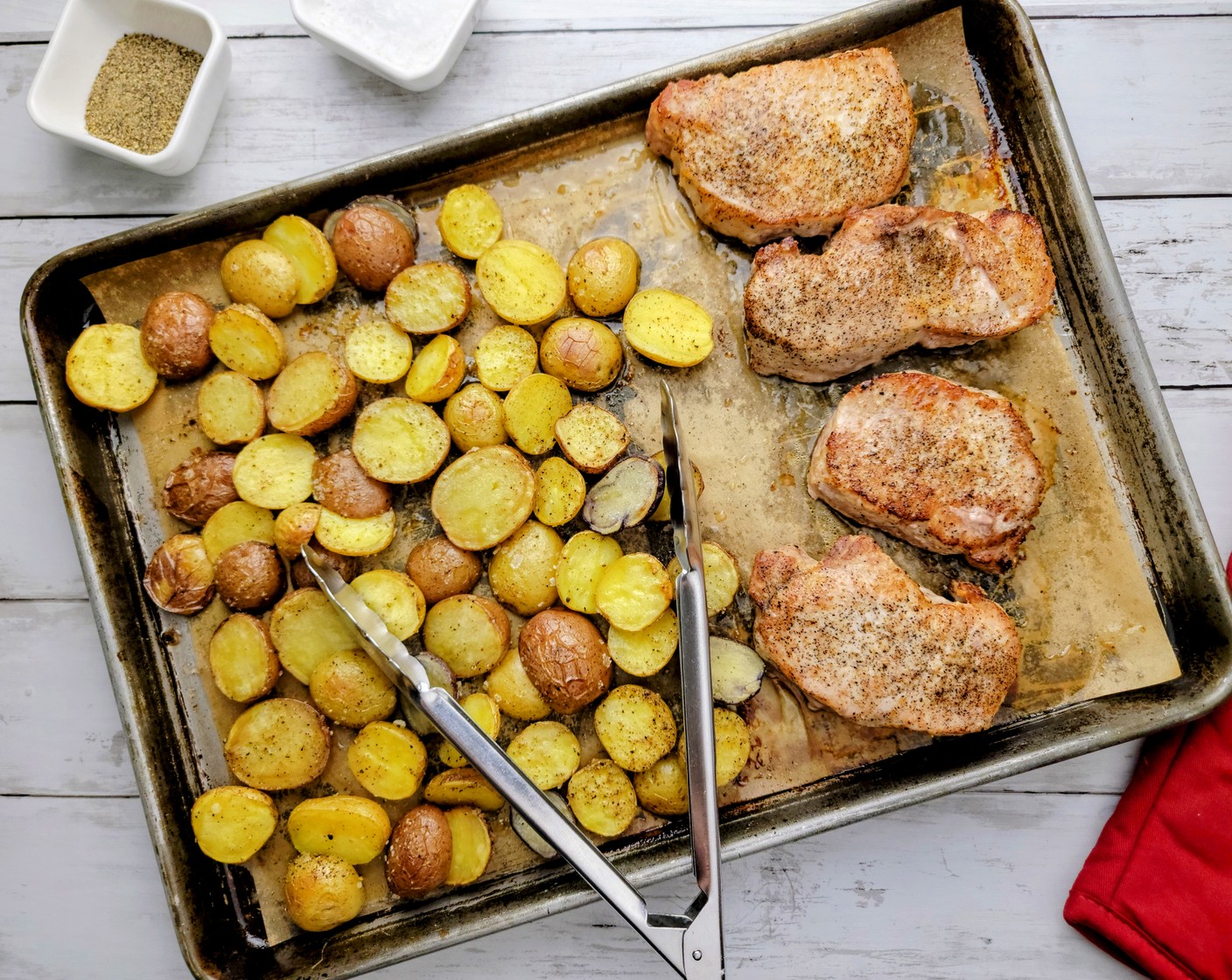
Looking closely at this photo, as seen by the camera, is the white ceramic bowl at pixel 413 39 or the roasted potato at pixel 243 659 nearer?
the roasted potato at pixel 243 659

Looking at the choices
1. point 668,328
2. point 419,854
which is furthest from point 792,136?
point 419,854

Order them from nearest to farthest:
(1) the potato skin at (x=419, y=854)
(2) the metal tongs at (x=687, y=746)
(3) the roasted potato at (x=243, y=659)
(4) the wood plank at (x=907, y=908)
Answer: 1. (2) the metal tongs at (x=687, y=746)
2. (1) the potato skin at (x=419, y=854)
3. (3) the roasted potato at (x=243, y=659)
4. (4) the wood plank at (x=907, y=908)

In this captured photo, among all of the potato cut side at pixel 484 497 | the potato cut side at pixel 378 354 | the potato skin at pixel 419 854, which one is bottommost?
the potato skin at pixel 419 854

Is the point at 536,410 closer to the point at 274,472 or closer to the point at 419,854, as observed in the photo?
the point at 274,472

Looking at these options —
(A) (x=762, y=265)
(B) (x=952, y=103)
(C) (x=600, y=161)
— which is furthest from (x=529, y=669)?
(B) (x=952, y=103)

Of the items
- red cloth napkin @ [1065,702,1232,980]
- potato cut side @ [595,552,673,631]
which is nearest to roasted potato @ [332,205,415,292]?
potato cut side @ [595,552,673,631]

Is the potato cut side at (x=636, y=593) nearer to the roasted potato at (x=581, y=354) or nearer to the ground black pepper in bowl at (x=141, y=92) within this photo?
the roasted potato at (x=581, y=354)

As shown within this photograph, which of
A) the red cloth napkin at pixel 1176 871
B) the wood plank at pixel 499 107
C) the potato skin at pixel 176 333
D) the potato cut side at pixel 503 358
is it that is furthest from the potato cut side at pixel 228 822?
the red cloth napkin at pixel 1176 871
